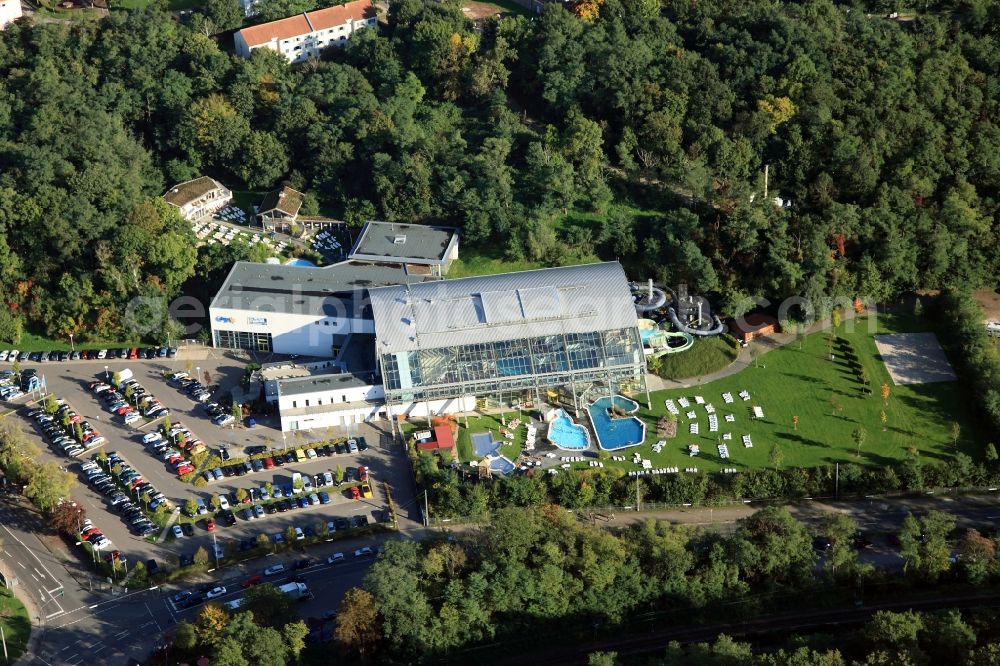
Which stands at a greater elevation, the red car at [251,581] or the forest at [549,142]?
the forest at [549,142]

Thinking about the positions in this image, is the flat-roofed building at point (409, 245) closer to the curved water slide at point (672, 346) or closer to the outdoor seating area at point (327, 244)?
the outdoor seating area at point (327, 244)

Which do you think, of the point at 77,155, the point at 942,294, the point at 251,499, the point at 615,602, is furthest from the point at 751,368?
the point at 77,155

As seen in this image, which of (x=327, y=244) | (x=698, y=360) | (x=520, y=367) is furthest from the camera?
(x=327, y=244)

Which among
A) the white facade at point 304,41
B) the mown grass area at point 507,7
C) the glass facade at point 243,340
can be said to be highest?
the mown grass area at point 507,7

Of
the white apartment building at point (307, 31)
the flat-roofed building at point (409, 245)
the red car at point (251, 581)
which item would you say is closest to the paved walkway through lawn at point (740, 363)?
the flat-roofed building at point (409, 245)

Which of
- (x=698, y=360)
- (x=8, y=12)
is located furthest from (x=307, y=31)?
(x=698, y=360)

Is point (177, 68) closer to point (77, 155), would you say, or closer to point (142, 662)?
point (77, 155)

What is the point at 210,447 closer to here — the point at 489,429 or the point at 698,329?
the point at 489,429
